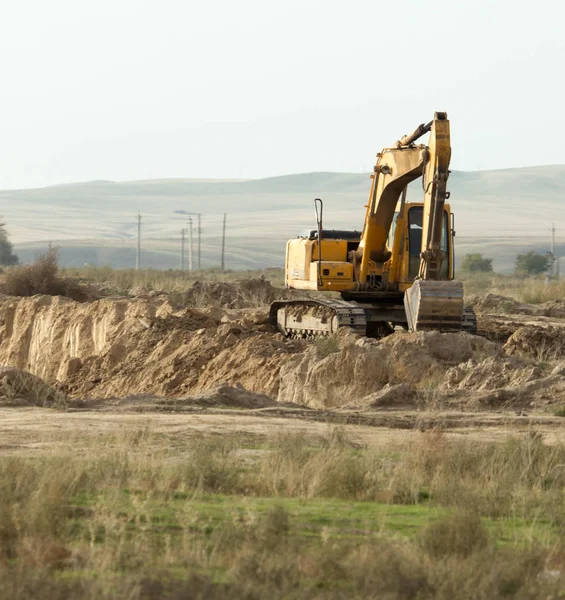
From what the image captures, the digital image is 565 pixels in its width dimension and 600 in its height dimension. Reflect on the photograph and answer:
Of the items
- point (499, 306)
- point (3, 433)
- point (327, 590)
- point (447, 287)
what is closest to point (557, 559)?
point (327, 590)

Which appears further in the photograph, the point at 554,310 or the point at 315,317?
the point at 554,310

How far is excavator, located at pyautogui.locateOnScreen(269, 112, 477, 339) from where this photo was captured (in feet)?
66.6

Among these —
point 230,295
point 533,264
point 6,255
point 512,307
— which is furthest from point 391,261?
point 6,255

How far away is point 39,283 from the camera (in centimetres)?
3828

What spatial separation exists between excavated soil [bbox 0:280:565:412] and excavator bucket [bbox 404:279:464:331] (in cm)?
35

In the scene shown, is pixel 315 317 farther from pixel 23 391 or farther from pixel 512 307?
pixel 512 307

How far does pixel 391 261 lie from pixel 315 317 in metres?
2.19

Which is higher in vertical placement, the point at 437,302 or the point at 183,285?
the point at 437,302

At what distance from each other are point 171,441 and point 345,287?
35.0 ft

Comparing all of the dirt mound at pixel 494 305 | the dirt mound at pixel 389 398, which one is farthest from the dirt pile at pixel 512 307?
the dirt mound at pixel 389 398

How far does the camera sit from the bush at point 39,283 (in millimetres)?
38031

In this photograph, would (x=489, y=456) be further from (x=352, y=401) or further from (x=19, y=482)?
(x=352, y=401)

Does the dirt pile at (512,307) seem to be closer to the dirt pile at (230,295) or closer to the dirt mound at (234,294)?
the dirt pile at (230,295)

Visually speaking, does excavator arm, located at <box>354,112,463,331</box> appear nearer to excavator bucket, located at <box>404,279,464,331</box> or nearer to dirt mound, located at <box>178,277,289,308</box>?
excavator bucket, located at <box>404,279,464,331</box>
